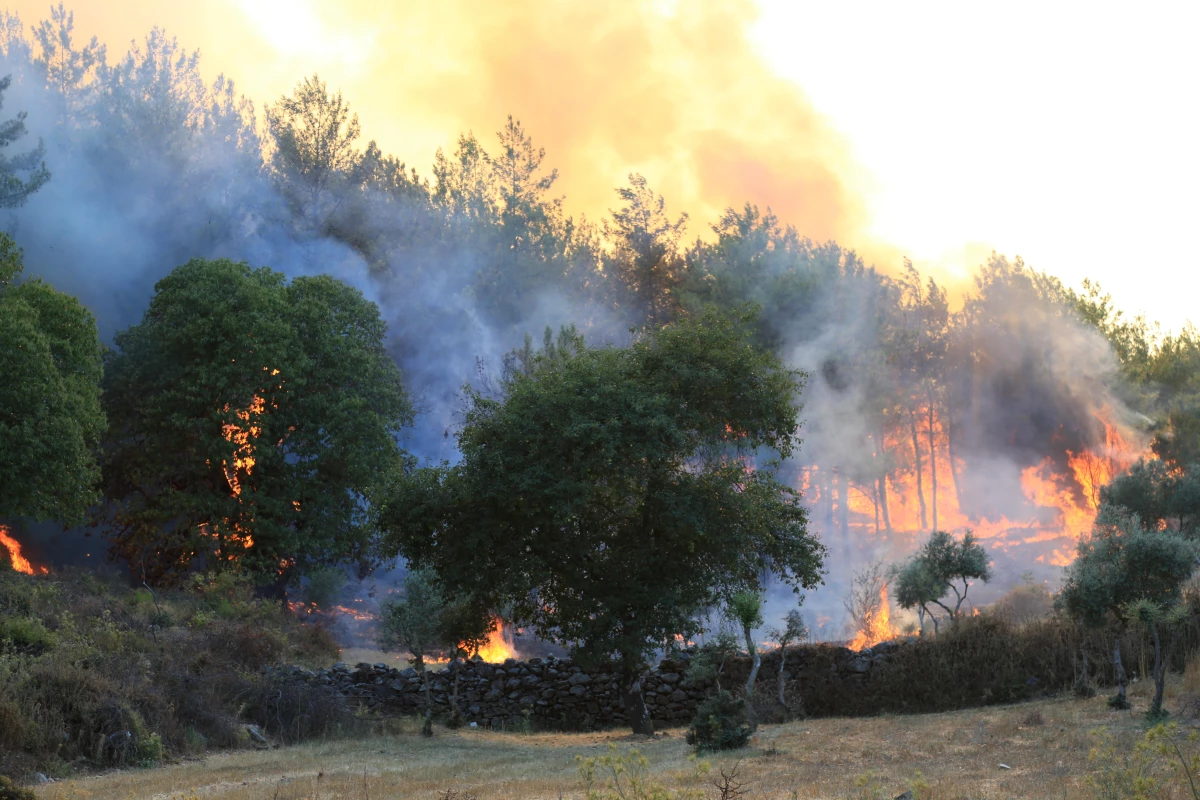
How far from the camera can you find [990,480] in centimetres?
6344

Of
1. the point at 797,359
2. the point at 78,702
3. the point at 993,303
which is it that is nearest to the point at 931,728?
the point at 78,702

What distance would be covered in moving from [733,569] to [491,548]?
5.31 metres

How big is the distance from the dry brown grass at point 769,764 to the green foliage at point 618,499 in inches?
126

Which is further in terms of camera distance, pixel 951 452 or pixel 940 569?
pixel 951 452

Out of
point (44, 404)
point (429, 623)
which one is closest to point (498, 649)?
point (429, 623)

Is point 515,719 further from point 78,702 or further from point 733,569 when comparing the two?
point 78,702

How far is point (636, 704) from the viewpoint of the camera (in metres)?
24.1

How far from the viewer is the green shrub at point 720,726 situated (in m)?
17.6

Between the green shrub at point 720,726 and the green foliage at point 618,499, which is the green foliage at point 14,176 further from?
the green shrub at point 720,726

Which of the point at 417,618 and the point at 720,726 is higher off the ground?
the point at 417,618

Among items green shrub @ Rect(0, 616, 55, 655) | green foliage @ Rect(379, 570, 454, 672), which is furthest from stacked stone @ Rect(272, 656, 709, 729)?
green shrub @ Rect(0, 616, 55, 655)

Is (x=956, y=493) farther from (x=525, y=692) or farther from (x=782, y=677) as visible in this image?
(x=525, y=692)

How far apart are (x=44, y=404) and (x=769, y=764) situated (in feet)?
87.0

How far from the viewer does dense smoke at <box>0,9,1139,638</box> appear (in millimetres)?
55000
